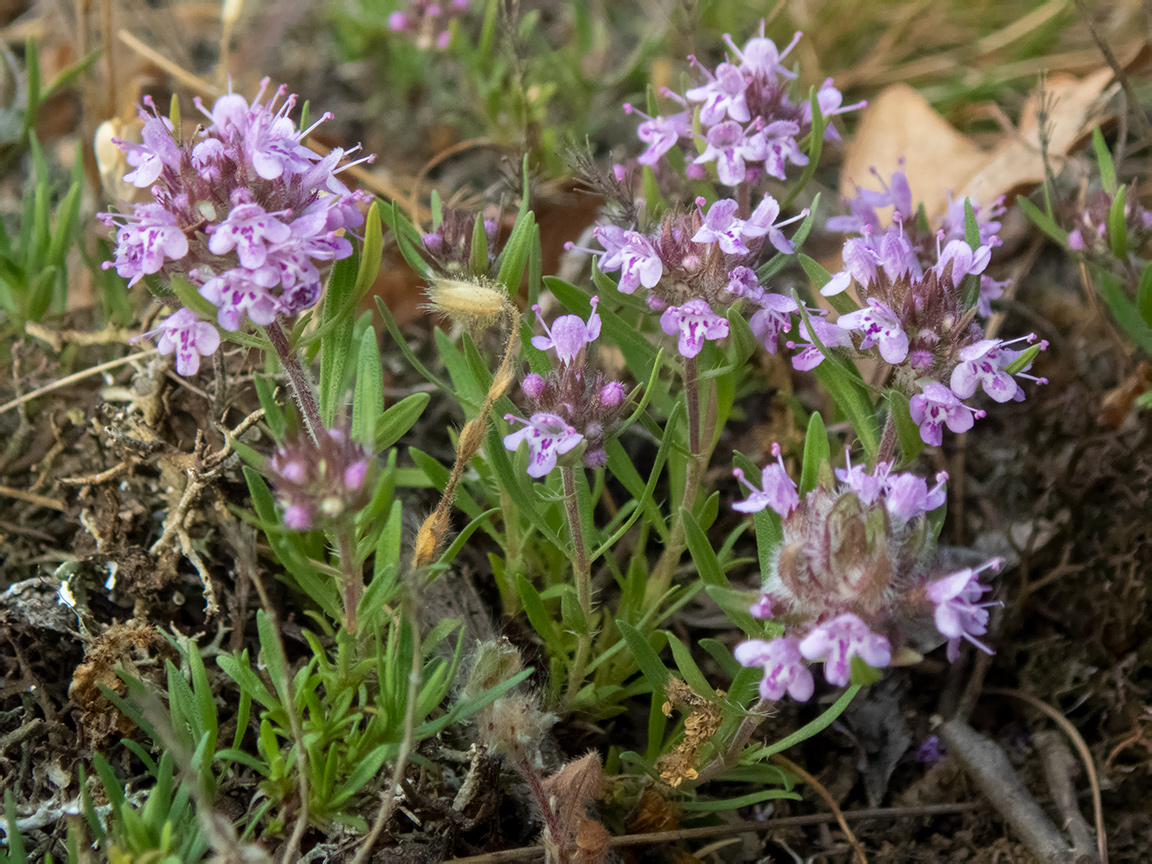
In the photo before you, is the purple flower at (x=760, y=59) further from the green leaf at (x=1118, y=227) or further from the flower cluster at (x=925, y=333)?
the green leaf at (x=1118, y=227)

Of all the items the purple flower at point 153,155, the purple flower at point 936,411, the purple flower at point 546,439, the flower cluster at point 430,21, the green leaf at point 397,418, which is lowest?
the green leaf at point 397,418

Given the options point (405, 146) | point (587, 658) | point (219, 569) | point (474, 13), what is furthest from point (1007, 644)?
point (474, 13)

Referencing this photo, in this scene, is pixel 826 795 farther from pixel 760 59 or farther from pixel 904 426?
pixel 760 59

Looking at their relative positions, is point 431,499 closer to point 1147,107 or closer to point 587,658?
point 587,658

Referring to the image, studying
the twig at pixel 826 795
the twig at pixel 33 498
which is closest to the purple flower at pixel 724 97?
the twig at pixel 826 795

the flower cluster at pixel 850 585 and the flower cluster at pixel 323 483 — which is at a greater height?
the flower cluster at pixel 323 483

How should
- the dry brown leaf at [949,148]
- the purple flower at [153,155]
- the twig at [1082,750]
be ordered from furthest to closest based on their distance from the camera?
the dry brown leaf at [949,148] < the twig at [1082,750] < the purple flower at [153,155]

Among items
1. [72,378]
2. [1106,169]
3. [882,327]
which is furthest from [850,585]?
[72,378]
